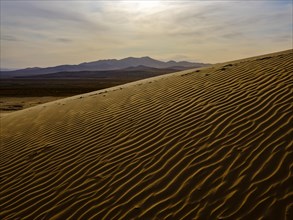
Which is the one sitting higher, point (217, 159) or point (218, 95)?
point (218, 95)

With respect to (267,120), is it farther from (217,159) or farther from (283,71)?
(283,71)

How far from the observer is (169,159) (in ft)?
17.0

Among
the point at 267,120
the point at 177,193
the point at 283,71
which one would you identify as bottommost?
the point at 177,193

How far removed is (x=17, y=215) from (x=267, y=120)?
4514 millimetres

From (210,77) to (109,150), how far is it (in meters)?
4.87

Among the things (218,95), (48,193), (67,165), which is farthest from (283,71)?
(48,193)

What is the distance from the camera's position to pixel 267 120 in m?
5.66

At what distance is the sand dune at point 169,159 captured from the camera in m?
4.10

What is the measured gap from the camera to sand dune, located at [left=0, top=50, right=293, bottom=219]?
4098 millimetres

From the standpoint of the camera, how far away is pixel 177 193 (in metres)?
4.32

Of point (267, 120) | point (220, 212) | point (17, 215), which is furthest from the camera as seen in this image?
point (267, 120)

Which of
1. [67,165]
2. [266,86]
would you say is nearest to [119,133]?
[67,165]

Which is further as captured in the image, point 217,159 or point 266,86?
point 266,86

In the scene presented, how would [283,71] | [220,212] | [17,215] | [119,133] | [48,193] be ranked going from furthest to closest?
1. [283,71]
2. [119,133]
3. [48,193]
4. [17,215]
5. [220,212]
